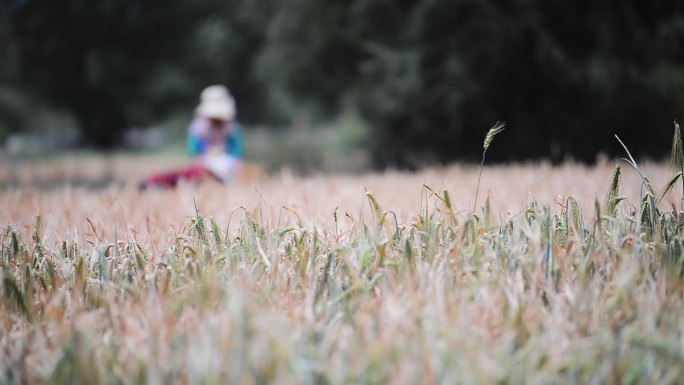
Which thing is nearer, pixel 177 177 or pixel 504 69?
pixel 177 177

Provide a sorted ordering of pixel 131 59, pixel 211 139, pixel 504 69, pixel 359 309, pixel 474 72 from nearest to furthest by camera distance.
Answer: pixel 359 309 → pixel 211 139 → pixel 474 72 → pixel 504 69 → pixel 131 59

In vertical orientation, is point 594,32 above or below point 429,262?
above

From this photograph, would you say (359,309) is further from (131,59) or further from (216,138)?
(131,59)

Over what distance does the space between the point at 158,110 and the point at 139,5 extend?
5138 millimetres

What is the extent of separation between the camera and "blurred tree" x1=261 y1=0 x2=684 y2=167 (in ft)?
25.3

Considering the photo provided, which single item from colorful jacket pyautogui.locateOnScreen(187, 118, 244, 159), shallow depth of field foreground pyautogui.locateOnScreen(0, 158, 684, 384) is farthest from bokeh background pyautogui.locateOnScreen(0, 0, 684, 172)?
shallow depth of field foreground pyautogui.locateOnScreen(0, 158, 684, 384)

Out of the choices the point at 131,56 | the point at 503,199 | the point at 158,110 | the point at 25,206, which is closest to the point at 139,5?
the point at 131,56

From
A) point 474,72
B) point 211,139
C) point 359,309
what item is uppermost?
point 474,72

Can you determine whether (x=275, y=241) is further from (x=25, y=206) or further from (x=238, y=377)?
(x=25, y=206)

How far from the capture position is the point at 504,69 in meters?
8.37

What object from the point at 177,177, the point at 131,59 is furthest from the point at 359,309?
the point at 131,59

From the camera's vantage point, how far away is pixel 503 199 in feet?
11.1

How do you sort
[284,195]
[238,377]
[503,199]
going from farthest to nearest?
[284,195] < [503,199] < [238,377]

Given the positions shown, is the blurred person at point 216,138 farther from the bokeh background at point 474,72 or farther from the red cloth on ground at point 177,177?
the bokeh background at point 474,72
